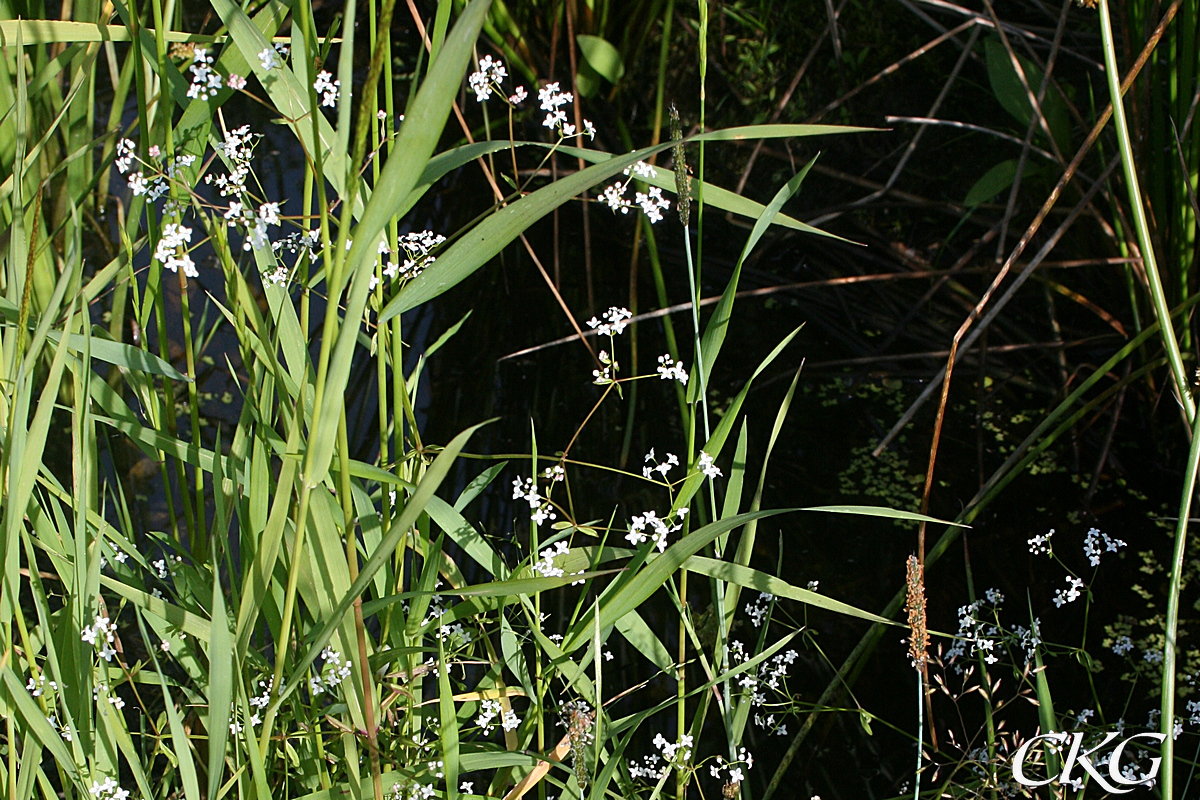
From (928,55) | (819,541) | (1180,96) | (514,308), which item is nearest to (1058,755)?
(819,541)

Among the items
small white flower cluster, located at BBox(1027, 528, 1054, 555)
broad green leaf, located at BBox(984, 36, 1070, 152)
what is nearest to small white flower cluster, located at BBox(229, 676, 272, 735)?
small white flower cluster, located at BBox(1027, 528, 1054, 555)

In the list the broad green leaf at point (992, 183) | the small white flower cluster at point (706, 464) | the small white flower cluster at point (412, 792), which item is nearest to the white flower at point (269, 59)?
the small white flower cluster at point (706, 464)

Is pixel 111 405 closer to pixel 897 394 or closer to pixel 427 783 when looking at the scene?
pixel 427 783

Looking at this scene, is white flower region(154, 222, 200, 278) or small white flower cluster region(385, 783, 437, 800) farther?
small white flower cluster region(385, 783, 437, 800)

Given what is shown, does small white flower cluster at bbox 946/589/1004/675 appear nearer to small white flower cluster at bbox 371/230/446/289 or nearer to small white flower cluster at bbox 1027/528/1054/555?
small white flower cluster at bbox 1027/528/1054/555

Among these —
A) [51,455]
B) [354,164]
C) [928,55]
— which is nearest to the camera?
[354,164]
